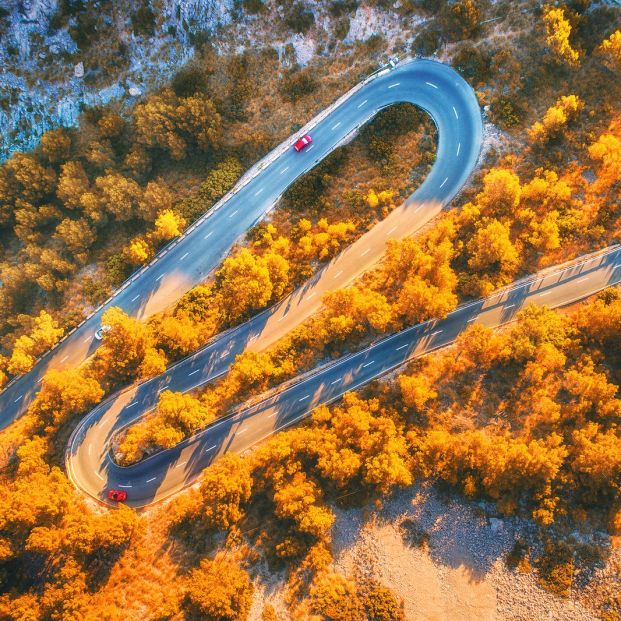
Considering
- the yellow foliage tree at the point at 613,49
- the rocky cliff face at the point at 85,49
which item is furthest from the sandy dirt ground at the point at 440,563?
the rocky cliff face at the point at 85,49

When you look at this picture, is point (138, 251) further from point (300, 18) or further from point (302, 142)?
point (300, 18)

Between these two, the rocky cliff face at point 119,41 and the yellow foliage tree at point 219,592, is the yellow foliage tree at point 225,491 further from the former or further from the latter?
the rocky cliff face at point 119,41

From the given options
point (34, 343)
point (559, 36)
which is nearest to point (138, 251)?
point (34, 343)

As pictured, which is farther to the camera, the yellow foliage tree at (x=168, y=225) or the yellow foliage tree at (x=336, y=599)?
the yellow foliage tree at (x=168, y=225)

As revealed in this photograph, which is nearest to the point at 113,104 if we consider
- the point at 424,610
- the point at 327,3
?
the point at 327,3

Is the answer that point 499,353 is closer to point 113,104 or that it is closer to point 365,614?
point 365,614

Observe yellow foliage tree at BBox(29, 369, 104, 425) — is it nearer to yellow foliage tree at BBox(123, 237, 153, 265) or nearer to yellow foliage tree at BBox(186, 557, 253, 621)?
yellow foliage tree at BBox(123, 237, 153, 265)

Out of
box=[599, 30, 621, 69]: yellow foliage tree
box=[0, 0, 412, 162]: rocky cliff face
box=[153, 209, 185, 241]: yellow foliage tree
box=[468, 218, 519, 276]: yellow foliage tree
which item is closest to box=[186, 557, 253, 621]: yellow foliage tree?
box=[153, 209, 185, 241]: yellow foliage tree
